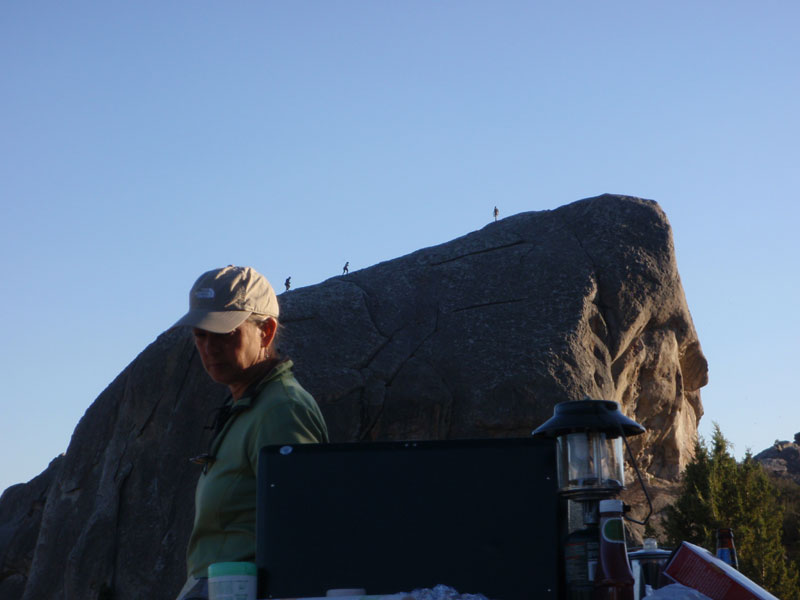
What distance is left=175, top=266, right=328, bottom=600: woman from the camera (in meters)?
2.64

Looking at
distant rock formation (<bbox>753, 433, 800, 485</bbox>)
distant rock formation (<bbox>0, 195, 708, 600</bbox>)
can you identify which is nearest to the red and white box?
distant rock formation (<bbox>0, 195, 708, 600</bbox>)

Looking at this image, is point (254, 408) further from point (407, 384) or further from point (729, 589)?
point (407, 384)

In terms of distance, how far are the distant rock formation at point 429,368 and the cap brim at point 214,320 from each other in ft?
26.5

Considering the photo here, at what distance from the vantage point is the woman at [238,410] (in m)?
2.64

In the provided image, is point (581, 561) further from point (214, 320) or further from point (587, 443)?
point (214, 320)

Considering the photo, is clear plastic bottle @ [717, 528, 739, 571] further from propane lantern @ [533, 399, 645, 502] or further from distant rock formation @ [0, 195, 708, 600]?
distant rock formation @ [0, 195, 708, 600]

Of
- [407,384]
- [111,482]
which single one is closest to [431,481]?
[407,384]

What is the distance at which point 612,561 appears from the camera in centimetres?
204

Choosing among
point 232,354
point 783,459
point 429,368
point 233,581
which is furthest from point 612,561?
point 783,459

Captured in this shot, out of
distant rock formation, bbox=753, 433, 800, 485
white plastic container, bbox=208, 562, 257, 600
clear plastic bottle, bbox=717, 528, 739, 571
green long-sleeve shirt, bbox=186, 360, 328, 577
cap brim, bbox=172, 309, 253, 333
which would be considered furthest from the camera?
distant rock formation, bbox=753, 433, 800, 485

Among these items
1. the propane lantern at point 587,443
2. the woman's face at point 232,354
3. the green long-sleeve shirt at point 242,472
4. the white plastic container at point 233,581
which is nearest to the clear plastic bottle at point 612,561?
the propane lantern at point 587,443

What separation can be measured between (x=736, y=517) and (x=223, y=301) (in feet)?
33.7

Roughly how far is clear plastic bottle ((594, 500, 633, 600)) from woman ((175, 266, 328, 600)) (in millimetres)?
847

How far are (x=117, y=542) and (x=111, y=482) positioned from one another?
2.63ft
